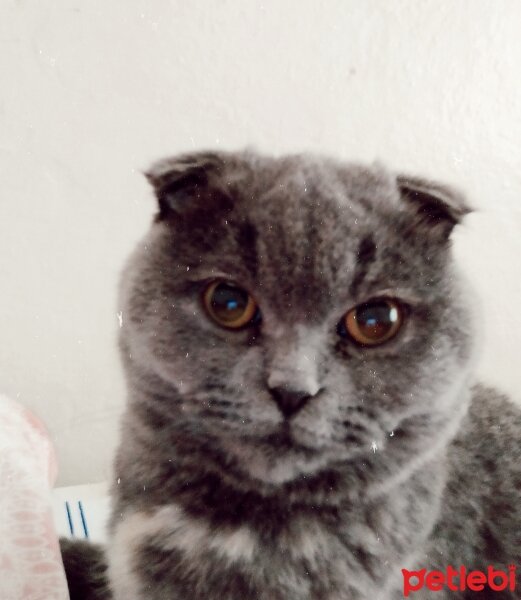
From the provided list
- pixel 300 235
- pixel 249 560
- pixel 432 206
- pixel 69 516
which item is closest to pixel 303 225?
pixel 300 235

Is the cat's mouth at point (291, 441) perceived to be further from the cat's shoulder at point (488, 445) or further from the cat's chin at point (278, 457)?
the cat's shoulder at point (488, 445)

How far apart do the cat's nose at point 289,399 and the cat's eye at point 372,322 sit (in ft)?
0.23

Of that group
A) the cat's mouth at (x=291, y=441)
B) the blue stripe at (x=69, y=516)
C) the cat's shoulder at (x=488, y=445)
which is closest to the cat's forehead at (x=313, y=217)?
the cat's mouth at (x=291, y=441)

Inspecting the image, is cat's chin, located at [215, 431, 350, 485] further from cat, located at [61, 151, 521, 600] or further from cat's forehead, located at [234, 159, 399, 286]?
cat's forehead, located at [234, 159, 399, 286]

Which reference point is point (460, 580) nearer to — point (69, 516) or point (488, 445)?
point (488, 445)

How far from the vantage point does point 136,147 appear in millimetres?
700

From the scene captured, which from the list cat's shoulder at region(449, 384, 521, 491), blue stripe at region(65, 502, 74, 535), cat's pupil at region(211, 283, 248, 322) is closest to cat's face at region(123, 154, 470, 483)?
cat's pupil at region(211, 283, 248, 322)

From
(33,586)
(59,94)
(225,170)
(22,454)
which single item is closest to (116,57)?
(59,94)

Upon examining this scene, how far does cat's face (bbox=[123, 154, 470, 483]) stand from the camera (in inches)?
18.2

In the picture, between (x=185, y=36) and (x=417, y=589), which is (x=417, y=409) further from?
(x=185, y=36)

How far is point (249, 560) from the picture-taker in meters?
0.49

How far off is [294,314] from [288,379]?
0.06 m

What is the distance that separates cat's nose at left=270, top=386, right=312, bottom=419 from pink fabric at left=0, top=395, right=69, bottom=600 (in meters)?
0.22

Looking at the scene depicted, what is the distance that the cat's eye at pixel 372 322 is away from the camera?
1.62 feet
